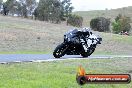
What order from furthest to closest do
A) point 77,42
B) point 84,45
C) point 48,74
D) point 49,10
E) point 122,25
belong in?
point 122,25, point 49,10, point 84,45, point 77,42, point 48,74

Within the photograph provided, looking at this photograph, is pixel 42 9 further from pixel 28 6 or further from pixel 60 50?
pixel 60 50

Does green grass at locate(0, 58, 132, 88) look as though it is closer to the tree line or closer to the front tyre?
the front tyre

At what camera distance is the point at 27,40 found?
48031 mm

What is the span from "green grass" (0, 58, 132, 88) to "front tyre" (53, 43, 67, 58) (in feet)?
3.79

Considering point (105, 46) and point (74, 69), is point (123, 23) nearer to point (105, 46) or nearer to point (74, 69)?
point (105, 46)

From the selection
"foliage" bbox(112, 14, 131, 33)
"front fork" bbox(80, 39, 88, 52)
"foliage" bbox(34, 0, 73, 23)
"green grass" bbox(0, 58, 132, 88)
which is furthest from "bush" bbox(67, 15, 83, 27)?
"green grass" bbox(0, 58, 132, 88)

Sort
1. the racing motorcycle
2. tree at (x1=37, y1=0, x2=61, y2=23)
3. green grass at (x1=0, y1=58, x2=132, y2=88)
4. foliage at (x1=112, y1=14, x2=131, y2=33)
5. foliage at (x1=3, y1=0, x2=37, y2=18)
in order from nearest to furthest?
green grass at (x1=0, y1=58, x2=132, y2=88) → the racing motorcycle → tree at (x1=37, y1=0, x2=61, y2=23) → foliage at (x1=3, y1=0, x2=37, y2=18) → foliage at (x1=112, y1=14, x2=131, y2=33)

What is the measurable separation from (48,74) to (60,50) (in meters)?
7.35

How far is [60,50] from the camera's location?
23547 mm

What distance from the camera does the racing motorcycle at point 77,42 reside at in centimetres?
2298

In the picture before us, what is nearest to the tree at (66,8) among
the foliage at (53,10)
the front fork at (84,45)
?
the foliage at (53,10)

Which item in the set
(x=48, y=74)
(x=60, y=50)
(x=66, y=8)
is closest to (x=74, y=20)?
(x=66, y=8)

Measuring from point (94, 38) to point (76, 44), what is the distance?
42.9 inches

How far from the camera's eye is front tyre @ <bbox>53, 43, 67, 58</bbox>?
917 inches
